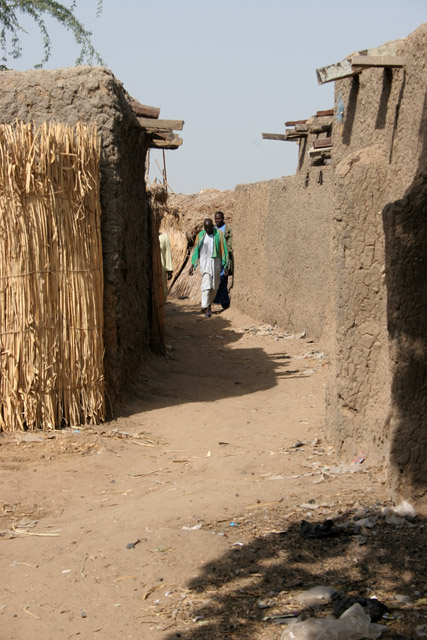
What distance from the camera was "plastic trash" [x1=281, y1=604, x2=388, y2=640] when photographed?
2502mm

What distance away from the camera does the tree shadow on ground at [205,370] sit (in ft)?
23.5

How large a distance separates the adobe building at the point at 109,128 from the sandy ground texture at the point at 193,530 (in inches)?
27.1

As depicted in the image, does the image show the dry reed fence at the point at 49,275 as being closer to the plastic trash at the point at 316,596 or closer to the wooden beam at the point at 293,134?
the plastic trash at the point at 316,596

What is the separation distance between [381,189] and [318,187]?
5.32 metres

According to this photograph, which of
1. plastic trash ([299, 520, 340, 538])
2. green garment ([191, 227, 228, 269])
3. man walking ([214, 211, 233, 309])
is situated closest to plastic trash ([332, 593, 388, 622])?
plastic trash ([299, 520, 340, 538])

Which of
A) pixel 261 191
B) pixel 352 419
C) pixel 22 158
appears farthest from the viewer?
pixel 261 191

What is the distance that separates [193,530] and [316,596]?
917 millimetres

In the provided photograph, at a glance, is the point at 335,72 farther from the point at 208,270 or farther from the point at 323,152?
the point at 208,270

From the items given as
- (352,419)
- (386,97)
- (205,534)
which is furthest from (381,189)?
(205,534)

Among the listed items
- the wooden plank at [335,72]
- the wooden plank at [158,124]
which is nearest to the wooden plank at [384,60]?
the wooden plank at [335,72]

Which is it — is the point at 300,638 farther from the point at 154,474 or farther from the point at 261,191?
the point at 261,191

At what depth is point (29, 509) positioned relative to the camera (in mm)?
4422

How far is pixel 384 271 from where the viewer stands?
4305 millimetres

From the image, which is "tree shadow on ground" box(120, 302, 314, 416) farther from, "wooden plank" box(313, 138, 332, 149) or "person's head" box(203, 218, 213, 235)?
"wooden plank" box(313, 138, 332, 149)
